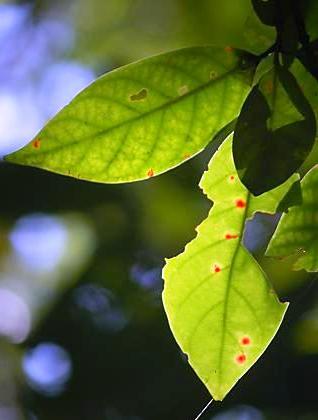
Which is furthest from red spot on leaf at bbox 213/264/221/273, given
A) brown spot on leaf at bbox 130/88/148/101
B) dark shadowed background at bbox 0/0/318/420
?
dark shadowed background at bbox 0/0/318/420

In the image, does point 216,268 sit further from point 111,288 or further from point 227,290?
point 111,288

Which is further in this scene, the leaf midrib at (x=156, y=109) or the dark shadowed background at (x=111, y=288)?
the dark shadowed background at (x=111, y=288)

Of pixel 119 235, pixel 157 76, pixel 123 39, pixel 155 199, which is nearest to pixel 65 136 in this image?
pixel 157 76

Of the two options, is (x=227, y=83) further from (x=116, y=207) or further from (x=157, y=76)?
(x=116, y=207)

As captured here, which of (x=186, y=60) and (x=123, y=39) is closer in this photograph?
(x=186, y=60)

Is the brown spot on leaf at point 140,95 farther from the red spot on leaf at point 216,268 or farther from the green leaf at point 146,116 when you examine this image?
the red spot on leaf at point 216,268

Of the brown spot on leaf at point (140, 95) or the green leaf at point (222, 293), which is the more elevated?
the brown spot on leaf at point (140, 95)

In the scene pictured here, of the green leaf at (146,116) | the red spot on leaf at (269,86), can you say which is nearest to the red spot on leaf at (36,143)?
the green leaf at (146,116)
